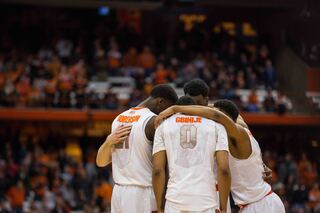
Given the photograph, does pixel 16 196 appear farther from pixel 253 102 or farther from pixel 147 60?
pixel 253 102

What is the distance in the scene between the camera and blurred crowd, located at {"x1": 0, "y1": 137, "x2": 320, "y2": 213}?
66.0 ft

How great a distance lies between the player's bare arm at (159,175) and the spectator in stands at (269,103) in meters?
17.9

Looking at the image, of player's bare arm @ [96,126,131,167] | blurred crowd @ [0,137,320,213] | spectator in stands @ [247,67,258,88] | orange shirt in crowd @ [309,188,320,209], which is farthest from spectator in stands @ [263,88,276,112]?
player's bare arm @ [96,126,131,167]

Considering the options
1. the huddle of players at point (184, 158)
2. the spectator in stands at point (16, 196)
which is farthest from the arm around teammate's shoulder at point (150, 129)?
the spectator in stands at point (16, 196)

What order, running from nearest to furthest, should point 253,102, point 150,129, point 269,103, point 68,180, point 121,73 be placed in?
point 150,129, point 68,180, point 253,102, point 269,103, point 121,73

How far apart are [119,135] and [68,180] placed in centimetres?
1322

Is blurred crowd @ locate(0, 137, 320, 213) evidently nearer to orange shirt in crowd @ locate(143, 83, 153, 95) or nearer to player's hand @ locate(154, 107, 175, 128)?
orange shirt in crowd @ locate(143, 83, 153, 95)

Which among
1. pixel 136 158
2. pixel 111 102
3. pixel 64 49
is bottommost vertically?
pixel 111 102

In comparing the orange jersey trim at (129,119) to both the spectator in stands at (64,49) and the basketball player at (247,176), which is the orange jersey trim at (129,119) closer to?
the basketball player at (247,176)

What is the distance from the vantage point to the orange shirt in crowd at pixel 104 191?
20672mm

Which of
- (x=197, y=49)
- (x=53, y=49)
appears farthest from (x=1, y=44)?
(x=197, y=49)

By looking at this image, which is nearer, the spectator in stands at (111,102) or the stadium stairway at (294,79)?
the spectator in stands at (111,102)

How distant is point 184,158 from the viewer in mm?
7734

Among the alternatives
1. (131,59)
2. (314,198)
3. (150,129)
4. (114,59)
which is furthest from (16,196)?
(150,129)
